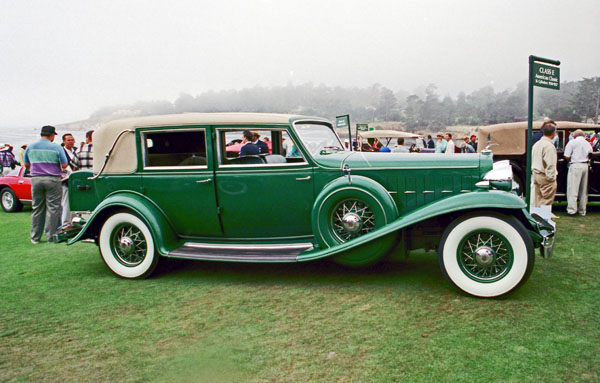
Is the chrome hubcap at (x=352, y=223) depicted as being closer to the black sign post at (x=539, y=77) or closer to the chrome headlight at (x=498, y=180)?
the chrome headlight at (x=498, y=180)

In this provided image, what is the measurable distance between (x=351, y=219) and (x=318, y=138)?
1.15m

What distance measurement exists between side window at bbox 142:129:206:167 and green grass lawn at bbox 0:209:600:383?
134 cm

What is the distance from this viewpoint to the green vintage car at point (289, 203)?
3.89 metres

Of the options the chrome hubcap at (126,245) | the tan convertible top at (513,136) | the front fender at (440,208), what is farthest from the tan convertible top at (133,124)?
the tan convertible top at (513,136)

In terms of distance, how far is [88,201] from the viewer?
17.2 feet

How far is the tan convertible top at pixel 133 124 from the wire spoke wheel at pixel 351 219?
113cm

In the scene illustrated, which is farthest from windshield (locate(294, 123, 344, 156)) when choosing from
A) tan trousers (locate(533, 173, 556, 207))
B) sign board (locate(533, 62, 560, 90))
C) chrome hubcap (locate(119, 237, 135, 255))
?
tan trousers (locate(533, 173, 556, 207))

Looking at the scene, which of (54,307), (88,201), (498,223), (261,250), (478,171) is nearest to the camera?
(498,223)

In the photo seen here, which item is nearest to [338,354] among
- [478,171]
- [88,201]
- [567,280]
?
[478,171]

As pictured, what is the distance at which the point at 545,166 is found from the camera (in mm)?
7078

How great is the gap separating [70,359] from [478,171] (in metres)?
3.92

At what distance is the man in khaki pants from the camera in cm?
684

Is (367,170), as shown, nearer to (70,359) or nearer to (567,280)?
(567,280)

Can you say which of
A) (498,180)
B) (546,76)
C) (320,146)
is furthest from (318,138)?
(546,76)
